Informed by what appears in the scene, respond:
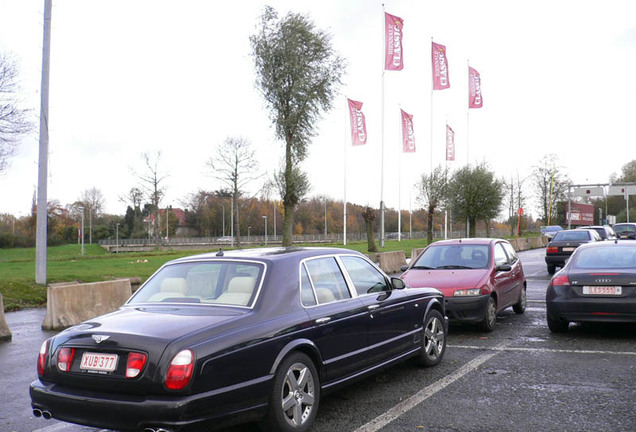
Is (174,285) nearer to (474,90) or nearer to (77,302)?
(77,302)

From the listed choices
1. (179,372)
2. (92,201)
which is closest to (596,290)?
(179,372)

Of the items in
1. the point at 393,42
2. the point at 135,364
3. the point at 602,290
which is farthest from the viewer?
the point at 393,42

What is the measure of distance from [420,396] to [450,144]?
35.4 metres

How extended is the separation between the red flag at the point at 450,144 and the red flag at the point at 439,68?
4.42 m

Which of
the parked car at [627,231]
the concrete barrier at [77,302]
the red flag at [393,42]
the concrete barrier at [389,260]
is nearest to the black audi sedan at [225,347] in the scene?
the concrete barrier at [77,302]

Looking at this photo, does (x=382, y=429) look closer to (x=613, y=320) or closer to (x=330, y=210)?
(x=613, y=320)

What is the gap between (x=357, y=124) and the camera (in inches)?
1364

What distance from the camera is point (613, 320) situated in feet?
27.1

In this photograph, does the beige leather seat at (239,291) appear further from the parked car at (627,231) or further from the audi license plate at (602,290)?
the parked car at (627,231)

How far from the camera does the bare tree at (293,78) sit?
34719 mm

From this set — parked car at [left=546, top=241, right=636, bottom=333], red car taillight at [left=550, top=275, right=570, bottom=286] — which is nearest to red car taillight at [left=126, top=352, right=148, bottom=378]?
parked car at [left=546, top=241, right=636, bottom=333]

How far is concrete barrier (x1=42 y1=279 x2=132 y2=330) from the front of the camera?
10141 mm

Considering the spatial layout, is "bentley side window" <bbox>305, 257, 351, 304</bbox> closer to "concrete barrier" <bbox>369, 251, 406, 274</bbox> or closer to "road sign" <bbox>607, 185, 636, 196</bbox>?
"concrete barrier" <bbox>369, 251, 406, 274</bbox>

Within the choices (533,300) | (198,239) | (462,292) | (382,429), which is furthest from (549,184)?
(382,429)
